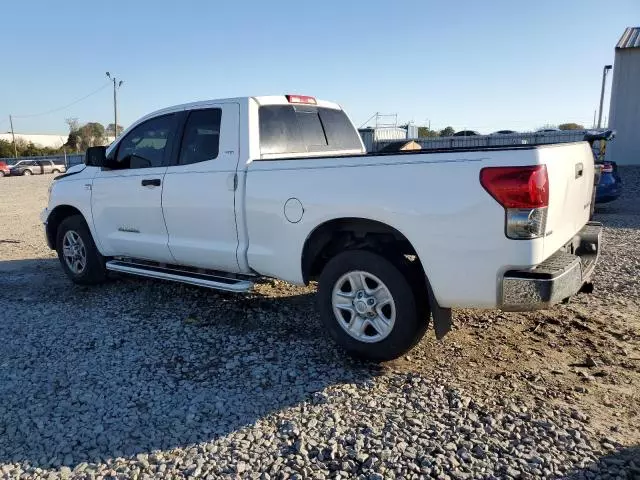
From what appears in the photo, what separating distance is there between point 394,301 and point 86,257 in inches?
168

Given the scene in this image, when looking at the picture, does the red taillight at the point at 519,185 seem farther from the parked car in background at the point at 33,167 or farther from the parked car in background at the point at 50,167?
the parked car in background at the point at 50,167

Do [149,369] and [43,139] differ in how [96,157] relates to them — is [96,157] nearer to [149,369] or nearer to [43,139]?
[149,369]

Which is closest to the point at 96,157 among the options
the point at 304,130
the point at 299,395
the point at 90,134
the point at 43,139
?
the point at 304,130

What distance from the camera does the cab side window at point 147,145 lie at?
5469mm

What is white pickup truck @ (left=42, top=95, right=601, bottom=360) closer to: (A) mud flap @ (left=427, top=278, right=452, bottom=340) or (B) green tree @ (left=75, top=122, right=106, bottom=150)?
(A) mud flap @ (left=427, top=278, right=452, bottom=340)

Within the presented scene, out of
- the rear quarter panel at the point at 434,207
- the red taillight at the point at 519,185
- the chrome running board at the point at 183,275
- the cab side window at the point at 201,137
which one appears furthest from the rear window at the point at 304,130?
the red taillight at the point at 519,185

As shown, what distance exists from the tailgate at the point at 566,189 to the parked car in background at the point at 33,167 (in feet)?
162

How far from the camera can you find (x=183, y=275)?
5.29 metres

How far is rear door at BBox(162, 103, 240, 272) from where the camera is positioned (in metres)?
4.76

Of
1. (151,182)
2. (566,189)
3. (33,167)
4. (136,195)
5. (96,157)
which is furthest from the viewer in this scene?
(33,167)

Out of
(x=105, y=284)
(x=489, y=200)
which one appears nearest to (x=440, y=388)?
(x=489, y=200)

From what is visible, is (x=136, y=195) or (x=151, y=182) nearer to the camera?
(x=151, y=182)

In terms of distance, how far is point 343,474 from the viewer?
2.76m

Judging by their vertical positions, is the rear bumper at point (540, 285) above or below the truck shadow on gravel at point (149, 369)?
above
